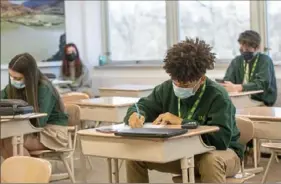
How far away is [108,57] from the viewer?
721 centimetres

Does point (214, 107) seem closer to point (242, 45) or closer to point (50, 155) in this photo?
point (50, 155)

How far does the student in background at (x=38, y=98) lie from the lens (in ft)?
11.9

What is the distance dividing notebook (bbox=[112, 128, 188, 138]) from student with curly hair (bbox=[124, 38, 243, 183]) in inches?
8.0

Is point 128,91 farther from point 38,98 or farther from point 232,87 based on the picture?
point 38,98

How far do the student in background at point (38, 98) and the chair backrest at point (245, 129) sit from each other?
1.28m

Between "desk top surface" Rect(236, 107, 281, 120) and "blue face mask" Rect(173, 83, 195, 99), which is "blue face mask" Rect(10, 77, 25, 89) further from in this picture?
"desk top surface" Rect(236, 107, 281, 120)

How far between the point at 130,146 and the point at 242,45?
2843mm

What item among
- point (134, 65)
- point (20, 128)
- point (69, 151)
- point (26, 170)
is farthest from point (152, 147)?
point (134, 65)

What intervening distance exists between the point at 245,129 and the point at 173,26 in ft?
11.7

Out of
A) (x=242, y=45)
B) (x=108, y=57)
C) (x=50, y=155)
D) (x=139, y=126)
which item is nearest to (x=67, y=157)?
(x=50, y=155)

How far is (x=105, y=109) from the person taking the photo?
4199mm

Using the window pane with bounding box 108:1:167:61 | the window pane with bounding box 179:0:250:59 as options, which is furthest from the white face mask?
the window pane with bounding box 108:1:167:61

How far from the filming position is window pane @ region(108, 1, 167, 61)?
6676 millimetres

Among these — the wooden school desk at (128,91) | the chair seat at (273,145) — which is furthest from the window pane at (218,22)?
the chair seat at (273,145)
